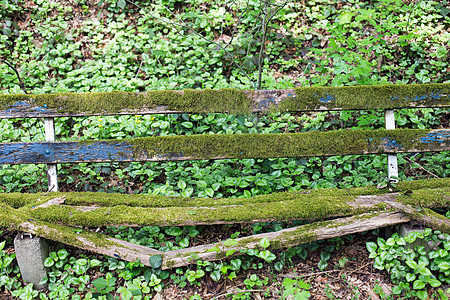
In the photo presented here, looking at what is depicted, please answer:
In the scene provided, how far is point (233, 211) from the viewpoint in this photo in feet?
7.72

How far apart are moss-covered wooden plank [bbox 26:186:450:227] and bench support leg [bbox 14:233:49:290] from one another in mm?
168

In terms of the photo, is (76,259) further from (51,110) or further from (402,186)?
(402,186)

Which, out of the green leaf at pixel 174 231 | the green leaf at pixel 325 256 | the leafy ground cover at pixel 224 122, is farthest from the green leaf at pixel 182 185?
the green leaf at pixel 325 256

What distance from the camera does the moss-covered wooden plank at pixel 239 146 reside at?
2.75m

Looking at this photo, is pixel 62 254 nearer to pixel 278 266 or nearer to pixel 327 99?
pixel 278 266

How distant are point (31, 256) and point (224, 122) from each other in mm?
2310

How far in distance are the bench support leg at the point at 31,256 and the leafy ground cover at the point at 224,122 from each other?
8 centimetres

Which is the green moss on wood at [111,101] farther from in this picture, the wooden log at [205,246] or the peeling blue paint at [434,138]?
the peeling blue paint at [434,138]

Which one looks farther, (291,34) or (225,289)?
(291,34)

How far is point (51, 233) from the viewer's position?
2266mm

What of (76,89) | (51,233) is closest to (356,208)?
(51,233)

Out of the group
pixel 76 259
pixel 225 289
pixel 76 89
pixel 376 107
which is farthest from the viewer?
pixel 76 89

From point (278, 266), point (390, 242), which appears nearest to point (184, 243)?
point (278, 266)

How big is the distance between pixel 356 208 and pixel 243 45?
126 inches
